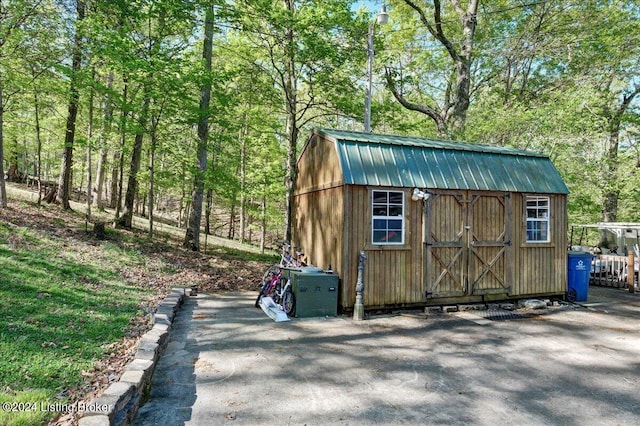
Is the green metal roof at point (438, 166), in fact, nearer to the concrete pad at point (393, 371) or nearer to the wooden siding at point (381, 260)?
the wooden siding at point (381, 260)

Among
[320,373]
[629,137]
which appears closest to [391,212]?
[320,373]

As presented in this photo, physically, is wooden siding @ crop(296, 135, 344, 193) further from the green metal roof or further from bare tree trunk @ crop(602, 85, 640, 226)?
bare tree trunk @ crop(602, 85, 640, 226)

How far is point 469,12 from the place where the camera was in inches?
595

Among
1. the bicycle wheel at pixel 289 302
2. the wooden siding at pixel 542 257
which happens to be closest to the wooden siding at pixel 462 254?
the wooden siding at pixel 542 257

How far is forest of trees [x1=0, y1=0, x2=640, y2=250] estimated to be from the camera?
412 inches

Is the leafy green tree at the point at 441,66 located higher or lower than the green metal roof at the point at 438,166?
higher

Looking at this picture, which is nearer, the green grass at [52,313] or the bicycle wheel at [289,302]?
the green grass at [52,313]

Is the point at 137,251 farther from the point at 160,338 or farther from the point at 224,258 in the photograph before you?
the point at 160,338

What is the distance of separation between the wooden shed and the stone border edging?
3.57 metres

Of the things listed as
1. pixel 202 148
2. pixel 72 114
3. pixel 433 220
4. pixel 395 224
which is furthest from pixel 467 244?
pixel 72 114

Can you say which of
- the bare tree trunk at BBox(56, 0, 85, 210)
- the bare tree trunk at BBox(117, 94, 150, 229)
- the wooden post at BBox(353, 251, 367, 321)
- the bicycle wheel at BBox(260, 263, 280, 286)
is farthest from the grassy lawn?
the wooden post at BBox(353, 251, 367, 321)

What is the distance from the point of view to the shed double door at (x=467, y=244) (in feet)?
25.4

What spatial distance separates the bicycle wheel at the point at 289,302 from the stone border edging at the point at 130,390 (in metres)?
2.35

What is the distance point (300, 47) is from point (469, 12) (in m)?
7.79
